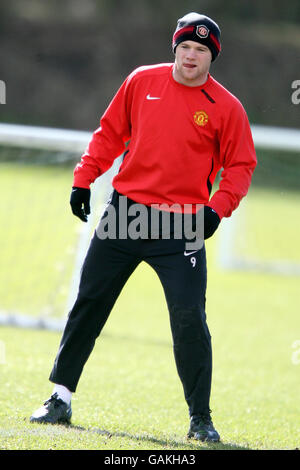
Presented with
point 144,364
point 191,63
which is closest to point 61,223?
point 144,364

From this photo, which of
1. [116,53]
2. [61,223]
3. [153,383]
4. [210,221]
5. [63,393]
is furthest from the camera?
[116,53]

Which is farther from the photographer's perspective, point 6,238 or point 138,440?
point 6,238

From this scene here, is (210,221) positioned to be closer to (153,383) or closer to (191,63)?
(191,63)

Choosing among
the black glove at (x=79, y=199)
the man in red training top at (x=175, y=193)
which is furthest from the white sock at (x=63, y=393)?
the black glove at (x=79, y=199)

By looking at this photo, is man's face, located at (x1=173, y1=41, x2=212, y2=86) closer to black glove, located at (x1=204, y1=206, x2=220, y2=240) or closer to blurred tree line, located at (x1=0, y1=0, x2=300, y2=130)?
black glove, located at (x1=204, y1=206, x2=220, y2=240)

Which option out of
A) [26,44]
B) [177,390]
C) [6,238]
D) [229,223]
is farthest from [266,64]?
[177,390]

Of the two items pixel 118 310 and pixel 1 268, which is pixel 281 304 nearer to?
pixel 118 310

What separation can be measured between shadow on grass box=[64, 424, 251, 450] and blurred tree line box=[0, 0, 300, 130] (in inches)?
963

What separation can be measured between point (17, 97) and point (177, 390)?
985 inches

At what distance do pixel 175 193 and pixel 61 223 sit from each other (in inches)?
367

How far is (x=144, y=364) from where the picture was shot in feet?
23.3

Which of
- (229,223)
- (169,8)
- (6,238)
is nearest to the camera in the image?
(6,238)

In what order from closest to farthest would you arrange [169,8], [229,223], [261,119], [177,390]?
1. [177,390]
2. [229,223]
3. [261,119]
4. [169,8]

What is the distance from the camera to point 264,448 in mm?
4762
